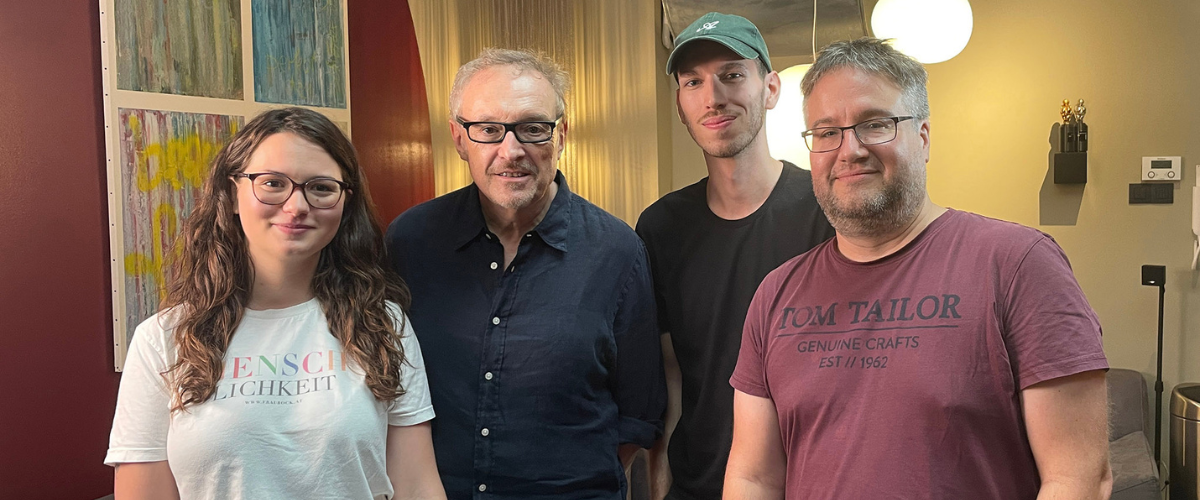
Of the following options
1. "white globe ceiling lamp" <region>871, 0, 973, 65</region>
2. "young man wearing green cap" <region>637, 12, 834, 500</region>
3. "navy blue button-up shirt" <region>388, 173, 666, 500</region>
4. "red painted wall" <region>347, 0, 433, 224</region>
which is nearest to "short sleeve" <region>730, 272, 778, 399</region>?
"young man wearing green cap" <region>637, 12, 834, 500</region>

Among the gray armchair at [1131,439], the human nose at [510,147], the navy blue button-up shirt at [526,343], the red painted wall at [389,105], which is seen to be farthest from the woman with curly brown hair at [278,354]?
the gray armchair at [1131,439]

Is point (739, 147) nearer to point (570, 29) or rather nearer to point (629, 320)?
point (629, 320)

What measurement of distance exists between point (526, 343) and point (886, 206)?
82cm

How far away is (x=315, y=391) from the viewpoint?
62.5 inches

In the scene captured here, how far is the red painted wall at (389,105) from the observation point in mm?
3848

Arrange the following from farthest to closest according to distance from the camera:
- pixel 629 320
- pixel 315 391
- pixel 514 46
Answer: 1. pixel 514 46
2. pixel 629 320
3. pixel 315 391

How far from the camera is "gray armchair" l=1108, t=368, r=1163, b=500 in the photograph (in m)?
3.73

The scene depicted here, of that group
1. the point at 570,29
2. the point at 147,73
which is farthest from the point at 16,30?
the point at 570,29

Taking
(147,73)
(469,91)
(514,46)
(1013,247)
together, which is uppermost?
(514,46)

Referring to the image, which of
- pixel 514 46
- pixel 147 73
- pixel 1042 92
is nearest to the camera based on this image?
pixel 147 73

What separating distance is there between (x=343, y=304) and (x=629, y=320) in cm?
66

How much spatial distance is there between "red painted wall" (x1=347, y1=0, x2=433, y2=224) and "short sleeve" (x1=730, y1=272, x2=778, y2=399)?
262 cm

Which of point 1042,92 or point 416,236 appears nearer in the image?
point 416,236

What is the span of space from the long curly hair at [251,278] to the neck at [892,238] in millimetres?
927
